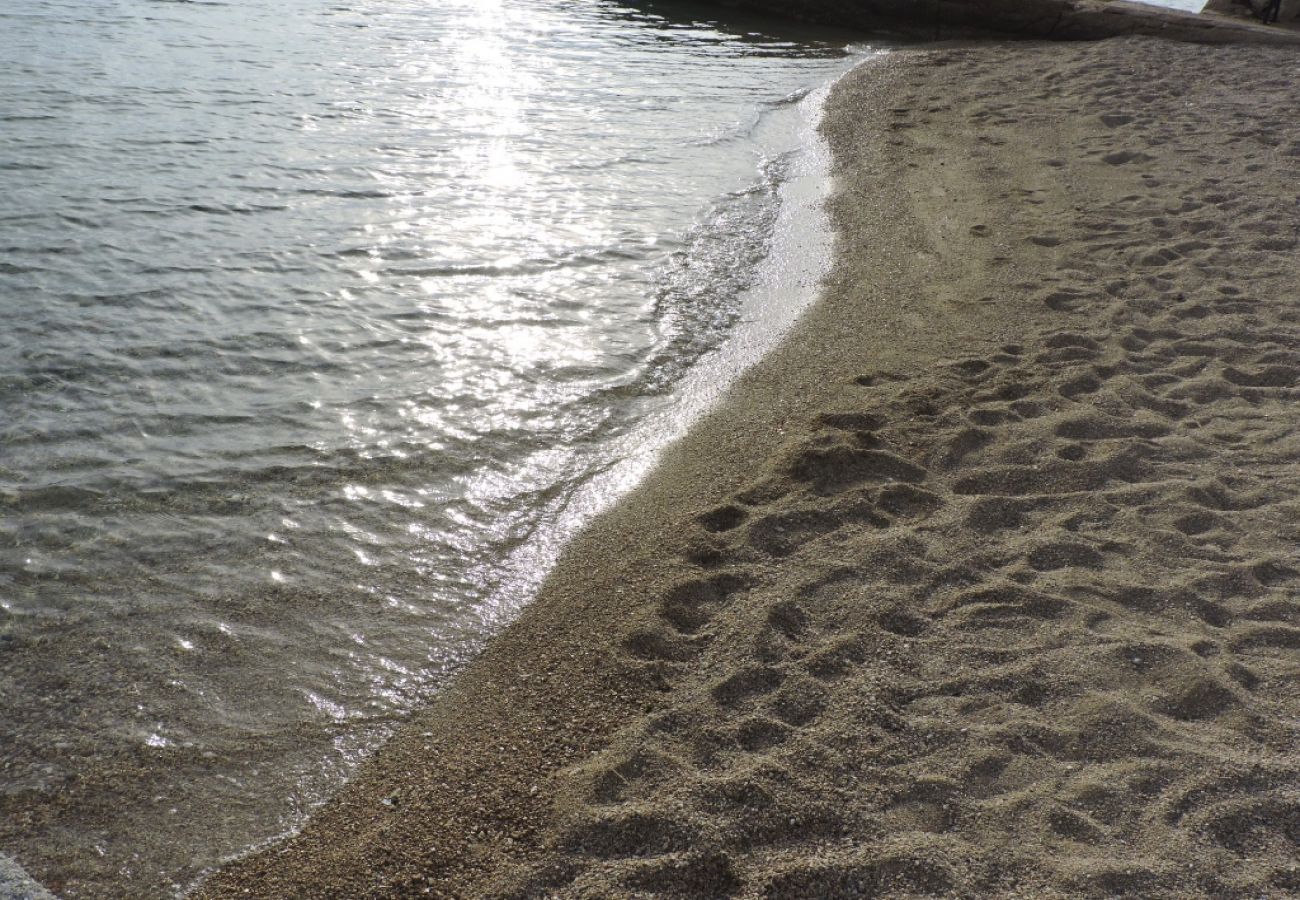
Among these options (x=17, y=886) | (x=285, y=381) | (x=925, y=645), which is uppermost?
(x=285, y=381)

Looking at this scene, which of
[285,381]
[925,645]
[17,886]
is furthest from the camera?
[285,381]

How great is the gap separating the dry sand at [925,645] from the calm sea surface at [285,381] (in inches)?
16.0

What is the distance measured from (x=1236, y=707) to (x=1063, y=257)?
4.29m

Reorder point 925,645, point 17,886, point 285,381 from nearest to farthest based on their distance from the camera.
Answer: point 17,886 → point 925,645 → point 285,381

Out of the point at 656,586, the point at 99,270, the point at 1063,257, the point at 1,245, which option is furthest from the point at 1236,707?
the point at 1,245

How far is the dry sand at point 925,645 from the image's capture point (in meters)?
2.57

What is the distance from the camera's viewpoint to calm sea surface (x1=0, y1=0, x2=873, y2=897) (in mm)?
3172

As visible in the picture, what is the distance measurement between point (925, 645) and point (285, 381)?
375 cm

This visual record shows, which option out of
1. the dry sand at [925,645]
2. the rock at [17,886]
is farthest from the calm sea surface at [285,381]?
the dry sand at [925,645]

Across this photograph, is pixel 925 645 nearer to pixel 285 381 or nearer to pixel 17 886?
pixel 17 886

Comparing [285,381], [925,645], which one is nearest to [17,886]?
[925,645]

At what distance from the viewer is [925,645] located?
3252 mm

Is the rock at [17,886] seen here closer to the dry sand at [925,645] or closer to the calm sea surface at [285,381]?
the calm sea surface at [285,381]

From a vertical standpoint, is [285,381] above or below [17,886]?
above
